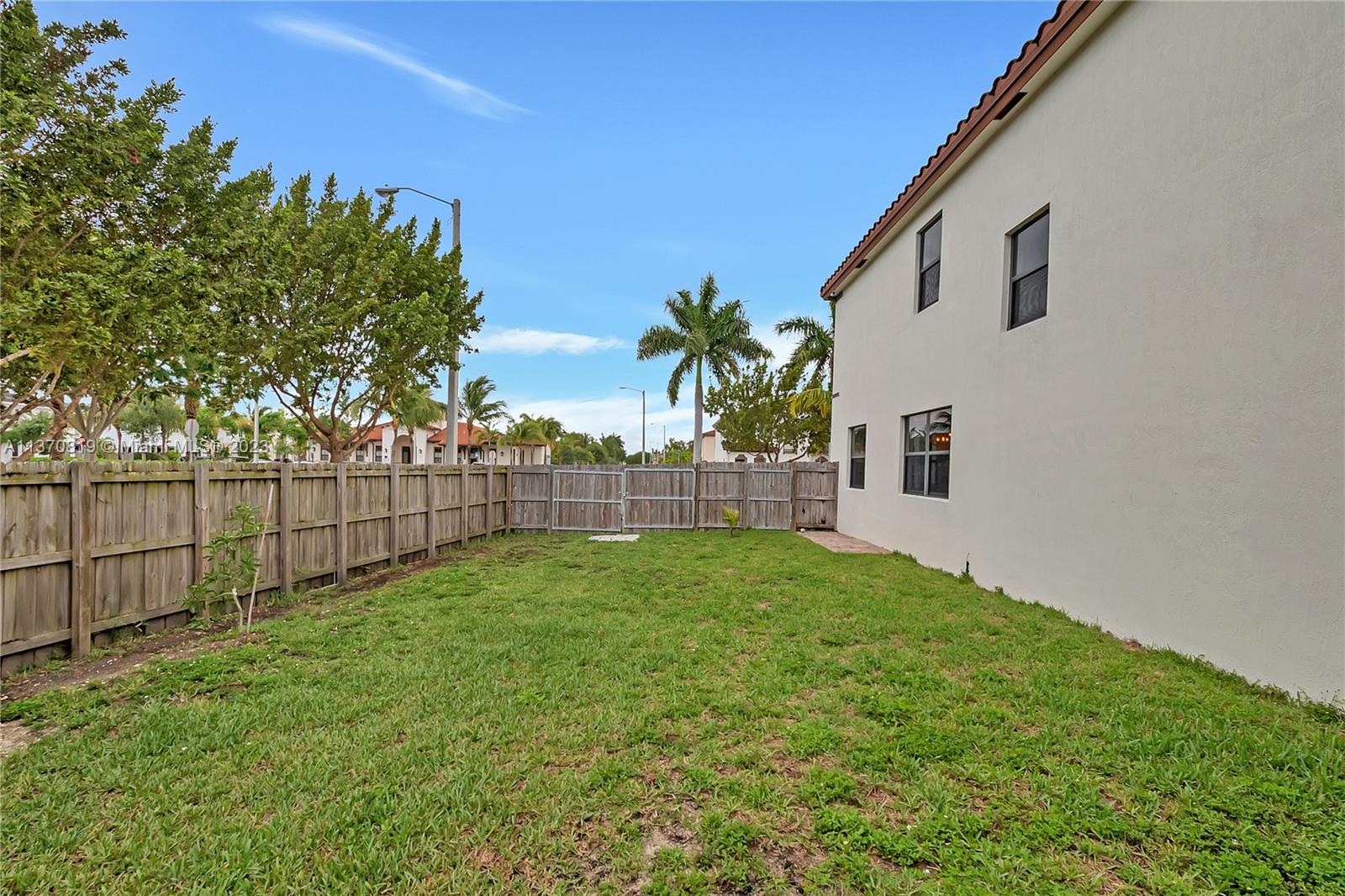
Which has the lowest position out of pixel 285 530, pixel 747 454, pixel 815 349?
pixel 285 530

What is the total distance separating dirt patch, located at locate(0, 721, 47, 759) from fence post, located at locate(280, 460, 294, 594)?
321cm

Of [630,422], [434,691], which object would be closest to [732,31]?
[434,691]

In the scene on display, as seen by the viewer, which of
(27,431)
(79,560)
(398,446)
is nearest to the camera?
(79,560)

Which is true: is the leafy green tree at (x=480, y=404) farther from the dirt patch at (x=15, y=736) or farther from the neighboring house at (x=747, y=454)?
the dirt patch at (x=15, y=736)

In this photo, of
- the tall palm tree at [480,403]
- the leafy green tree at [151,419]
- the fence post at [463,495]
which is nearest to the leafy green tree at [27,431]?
the leafy green tree at [151,419]

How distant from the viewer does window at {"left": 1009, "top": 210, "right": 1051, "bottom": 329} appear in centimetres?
620

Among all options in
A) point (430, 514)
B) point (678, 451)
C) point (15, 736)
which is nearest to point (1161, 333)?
point (15, 736)

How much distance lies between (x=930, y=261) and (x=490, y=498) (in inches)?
393

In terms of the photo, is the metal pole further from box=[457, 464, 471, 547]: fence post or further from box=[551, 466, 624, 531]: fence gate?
box=[551, 466, 624, 531]: fence gate

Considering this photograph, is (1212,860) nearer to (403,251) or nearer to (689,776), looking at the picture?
(689,776)

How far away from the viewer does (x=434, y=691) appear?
12.0ft

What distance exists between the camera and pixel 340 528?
24.0ft

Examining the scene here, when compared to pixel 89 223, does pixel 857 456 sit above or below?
below

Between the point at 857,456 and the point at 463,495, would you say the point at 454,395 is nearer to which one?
the point at 463,495
